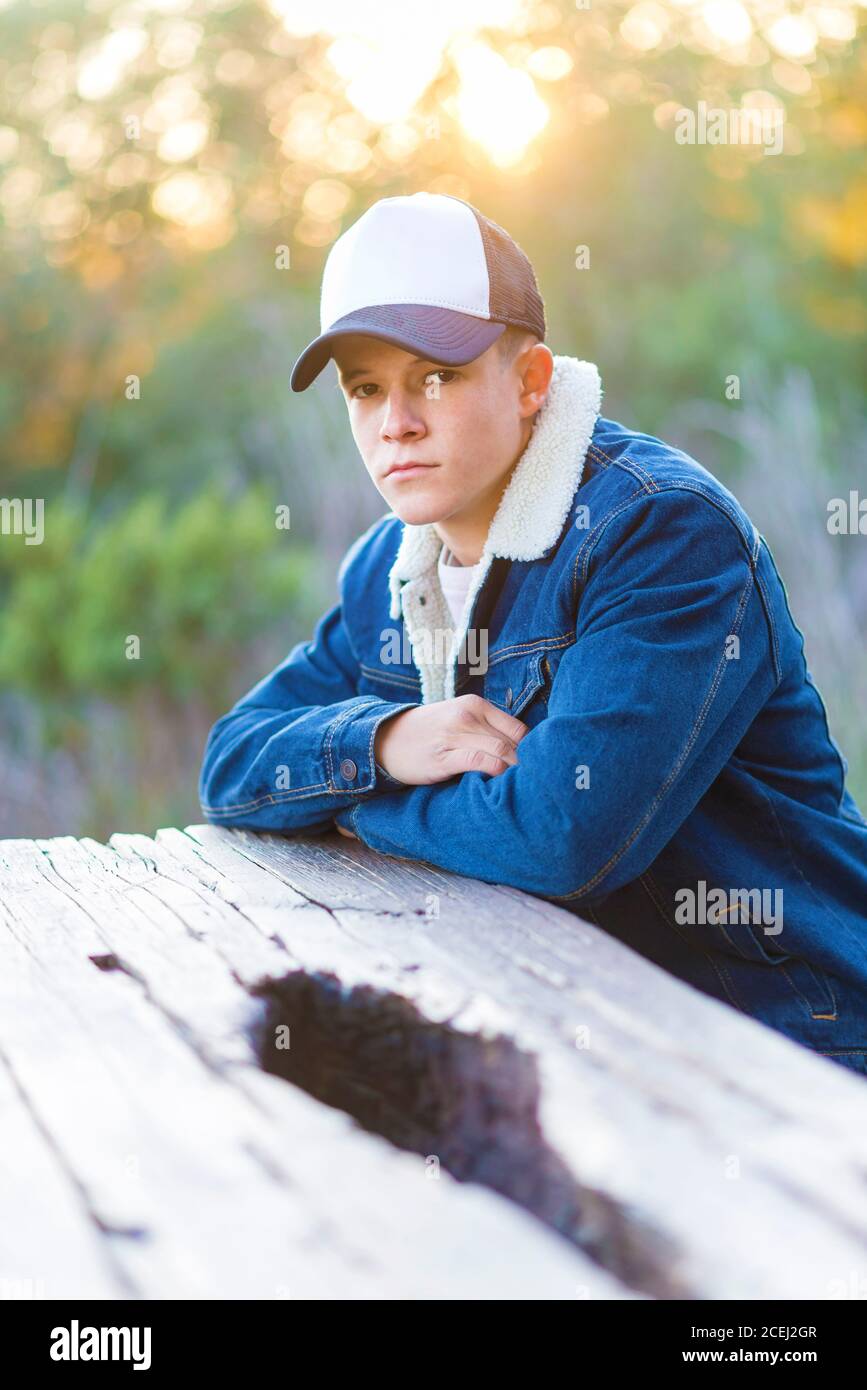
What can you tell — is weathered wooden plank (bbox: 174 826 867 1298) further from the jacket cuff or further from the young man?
the jacket cuff

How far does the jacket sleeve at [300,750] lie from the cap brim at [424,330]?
0.51m

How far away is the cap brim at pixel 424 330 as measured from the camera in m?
1.89

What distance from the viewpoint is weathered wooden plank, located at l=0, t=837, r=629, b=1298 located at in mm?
908

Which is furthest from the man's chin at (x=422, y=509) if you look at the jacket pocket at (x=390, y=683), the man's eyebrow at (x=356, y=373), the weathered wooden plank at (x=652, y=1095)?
the weathered wooden plank at (x=652, y=1095)

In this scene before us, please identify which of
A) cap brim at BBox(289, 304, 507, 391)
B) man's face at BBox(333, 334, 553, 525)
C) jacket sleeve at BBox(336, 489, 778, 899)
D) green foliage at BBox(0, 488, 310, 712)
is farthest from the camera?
green foliage at BBox(0, 488, 310, 712)

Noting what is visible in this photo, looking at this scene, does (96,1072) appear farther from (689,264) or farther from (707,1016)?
(689,264)

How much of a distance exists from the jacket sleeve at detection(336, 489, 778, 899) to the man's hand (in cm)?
3

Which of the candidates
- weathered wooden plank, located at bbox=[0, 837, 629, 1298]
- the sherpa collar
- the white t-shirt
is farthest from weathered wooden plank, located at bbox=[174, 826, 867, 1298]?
the white t-shirt

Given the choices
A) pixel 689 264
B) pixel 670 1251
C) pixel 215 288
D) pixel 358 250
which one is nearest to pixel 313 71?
pixel 215 288

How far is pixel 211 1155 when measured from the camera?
1064 millimetres

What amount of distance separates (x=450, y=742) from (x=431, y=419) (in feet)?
1.57

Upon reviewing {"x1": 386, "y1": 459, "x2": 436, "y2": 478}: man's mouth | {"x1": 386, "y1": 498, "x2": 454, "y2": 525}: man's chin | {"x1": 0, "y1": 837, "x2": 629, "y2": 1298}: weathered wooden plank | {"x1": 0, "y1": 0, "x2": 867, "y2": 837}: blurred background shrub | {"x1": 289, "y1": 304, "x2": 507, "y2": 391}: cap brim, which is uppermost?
{"x1": 0, "y1": 0, "x2": 867, "y2": 837}: blurred background shrub

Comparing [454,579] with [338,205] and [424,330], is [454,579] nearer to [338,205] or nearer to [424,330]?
[424,330]

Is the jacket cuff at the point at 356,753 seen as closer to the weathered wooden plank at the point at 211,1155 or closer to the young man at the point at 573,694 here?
the young man at the point at 573,694
